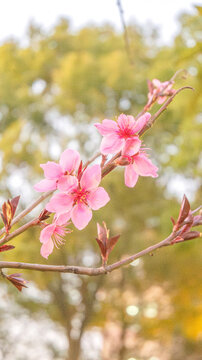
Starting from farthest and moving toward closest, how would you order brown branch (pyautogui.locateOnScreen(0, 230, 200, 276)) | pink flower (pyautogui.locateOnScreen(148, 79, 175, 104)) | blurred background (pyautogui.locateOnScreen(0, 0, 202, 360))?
blurred background (pyautogui.locateOnScreen(0, 0, 202, 360))
pink flower (pyautogui.locateOnScreen(148, 79, 175, 104))
brown branch (pyautogui.locateOnScreen(0, 230, 200, 276))

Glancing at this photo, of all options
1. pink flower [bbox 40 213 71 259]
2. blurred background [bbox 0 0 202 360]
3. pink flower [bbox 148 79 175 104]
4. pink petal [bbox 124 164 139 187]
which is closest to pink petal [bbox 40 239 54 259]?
pink flower [bbox 40 213 71 259]

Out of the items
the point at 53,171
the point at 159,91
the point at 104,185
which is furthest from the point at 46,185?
the point at 104,185

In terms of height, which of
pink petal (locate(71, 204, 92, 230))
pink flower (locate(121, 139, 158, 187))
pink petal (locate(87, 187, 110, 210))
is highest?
pink flower (locate(121, 139, 158, 187))

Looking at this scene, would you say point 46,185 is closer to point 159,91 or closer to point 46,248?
point 46,248

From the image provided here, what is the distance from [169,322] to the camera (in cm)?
628

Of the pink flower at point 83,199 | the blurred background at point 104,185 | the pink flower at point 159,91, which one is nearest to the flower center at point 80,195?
the pink flower at point 83,199

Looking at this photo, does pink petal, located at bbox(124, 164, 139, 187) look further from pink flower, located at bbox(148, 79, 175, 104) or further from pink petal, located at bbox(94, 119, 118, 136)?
pink flower, located at bbox(148, 79, 175, 104)

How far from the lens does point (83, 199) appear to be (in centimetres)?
43

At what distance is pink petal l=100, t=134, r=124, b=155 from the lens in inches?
16.6

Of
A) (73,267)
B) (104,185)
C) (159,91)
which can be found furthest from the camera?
(104,185)

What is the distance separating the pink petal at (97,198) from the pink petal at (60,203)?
0.02 meters

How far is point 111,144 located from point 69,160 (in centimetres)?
4

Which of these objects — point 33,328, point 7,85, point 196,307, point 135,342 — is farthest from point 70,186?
point 33,328

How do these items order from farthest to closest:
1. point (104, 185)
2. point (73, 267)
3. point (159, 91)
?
point (104, 185)
point (159, 91)
point (73, 267)
